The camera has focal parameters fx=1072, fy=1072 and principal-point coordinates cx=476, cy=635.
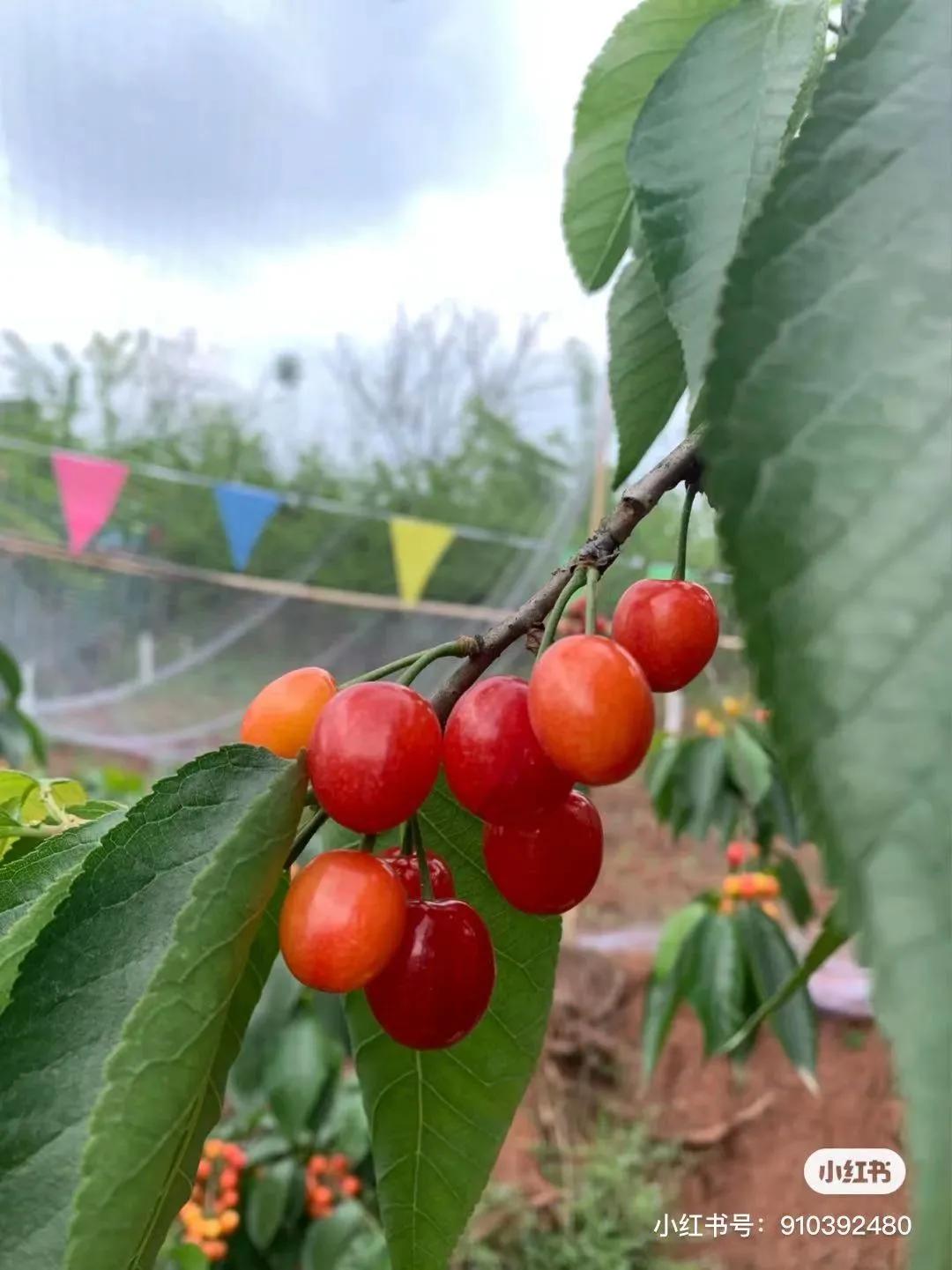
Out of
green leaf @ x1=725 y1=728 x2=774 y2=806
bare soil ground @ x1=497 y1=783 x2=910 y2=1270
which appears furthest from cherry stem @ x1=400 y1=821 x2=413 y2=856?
bare soil ground @ x1=497 y1=783 x2=910 y2=1270

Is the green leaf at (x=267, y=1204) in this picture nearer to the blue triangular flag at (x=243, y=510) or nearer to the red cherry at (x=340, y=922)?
the red cherry at (x=340, y=922)

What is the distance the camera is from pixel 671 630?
334mm

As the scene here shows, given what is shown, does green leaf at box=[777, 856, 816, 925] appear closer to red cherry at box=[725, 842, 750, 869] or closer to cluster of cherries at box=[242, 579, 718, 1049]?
red cherry at box=[725, 842, 750, 869]

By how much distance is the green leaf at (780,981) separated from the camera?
1.49 metres

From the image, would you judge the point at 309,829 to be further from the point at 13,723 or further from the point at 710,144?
the point at 13,723

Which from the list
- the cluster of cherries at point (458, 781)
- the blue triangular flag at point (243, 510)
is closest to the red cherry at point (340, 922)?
the cluster of cherries at point (458, 781)

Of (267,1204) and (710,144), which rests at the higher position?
(710,144)

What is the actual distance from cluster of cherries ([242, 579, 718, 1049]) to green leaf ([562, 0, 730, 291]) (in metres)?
0.26

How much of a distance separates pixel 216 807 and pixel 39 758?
161cm

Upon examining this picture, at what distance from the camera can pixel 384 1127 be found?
15.0 inches

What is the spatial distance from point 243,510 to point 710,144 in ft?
10.5

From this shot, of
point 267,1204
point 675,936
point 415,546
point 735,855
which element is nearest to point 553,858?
point 267,1204

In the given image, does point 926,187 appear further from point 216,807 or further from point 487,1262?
point 487,1262

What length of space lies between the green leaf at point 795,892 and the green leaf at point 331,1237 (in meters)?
0.83
